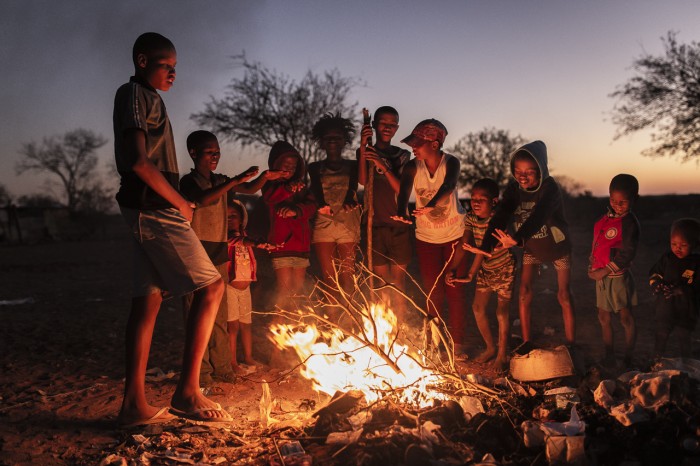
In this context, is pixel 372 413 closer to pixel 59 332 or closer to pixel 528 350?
pixel 528 350

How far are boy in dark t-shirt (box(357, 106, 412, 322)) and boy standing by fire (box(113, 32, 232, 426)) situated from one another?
7.51 ft

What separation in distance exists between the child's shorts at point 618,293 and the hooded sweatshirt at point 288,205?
111 inches

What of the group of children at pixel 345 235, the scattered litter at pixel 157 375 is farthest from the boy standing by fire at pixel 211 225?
the scattered litter at pixel 157 375

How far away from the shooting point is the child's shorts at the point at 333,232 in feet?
17.2

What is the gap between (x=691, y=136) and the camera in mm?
18953

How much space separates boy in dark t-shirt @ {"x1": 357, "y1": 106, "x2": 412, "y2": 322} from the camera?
5.23 m

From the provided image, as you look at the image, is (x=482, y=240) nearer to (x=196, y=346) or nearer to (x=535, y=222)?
(x=535, y=222)

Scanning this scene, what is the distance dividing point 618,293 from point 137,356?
3964mm

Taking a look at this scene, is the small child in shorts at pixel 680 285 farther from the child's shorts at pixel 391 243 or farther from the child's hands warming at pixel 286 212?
the child's hands warming at pixel 286 212

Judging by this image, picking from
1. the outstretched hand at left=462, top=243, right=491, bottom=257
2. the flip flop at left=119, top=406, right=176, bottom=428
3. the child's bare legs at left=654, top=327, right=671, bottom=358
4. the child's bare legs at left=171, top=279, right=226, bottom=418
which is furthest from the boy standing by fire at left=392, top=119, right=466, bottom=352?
the flip flop at left=119, top=406, right=176, bottom=428

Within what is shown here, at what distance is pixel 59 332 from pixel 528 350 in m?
5.67

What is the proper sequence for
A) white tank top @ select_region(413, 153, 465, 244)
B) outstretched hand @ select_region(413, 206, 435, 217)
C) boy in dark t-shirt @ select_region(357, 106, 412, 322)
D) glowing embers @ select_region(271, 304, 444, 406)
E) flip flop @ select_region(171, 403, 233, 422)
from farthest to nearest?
boy in dark t-shirt @ select_region(357, 106, 412, 322)
white tank top @ select_region(413, 153, 465, 244)
outstretched hand @ select_region(413, 206, 435, 217)
glowing embers @ select_region(271, 304, 444, 406)
flip flop @ select_region(171, 403, 233, 422)

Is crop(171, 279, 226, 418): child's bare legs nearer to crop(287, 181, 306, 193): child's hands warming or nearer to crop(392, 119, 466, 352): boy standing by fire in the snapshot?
crop(287, 181, 306, 193): child's hands warming

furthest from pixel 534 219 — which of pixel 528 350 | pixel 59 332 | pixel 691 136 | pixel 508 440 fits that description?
pixel 691 136
